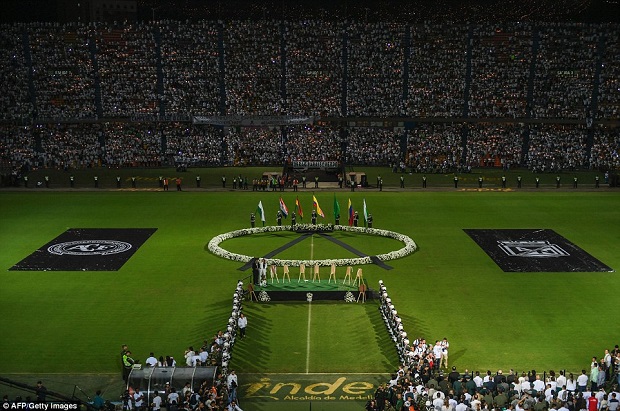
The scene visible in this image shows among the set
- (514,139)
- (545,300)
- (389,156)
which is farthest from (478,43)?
(545,300)

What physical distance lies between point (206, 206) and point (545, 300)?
93.9 ft

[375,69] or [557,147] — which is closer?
[557,147]

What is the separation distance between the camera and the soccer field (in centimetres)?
2623

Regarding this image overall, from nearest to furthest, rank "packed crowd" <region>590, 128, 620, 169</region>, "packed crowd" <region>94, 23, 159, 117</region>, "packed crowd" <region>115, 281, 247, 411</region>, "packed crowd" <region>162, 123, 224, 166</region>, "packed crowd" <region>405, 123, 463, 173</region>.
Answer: "packed crowd" <region>115, 281, 247, 411</region>
"packed crowd" <region>590, 128, 620, 169</region>
"packed crowd" <region>405, 123, 463, 173</region>
"packed crowd" <region>162, 123, 224, 166</region>
"packed crowd" <region>94, 23, 159, 117</region>

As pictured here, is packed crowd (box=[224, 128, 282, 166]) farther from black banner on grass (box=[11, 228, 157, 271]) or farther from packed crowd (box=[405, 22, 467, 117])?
black banner on grass (box=[11, 228, 157, 271])

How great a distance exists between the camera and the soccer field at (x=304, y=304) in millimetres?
26234

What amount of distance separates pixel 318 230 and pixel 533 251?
1333 cm

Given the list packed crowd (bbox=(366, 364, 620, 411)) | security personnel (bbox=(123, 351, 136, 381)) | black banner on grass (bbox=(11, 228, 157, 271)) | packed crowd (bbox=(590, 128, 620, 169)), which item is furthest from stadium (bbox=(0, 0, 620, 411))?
security personnel (bbox=(123, 351, 136, 381))

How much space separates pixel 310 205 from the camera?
53656 millimetres

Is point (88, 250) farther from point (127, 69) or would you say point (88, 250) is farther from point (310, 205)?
point (127, 69)

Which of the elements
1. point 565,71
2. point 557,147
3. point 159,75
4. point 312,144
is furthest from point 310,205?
point 565,71

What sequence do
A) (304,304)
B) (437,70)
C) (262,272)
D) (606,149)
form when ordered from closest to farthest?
1. (304,304)
2. (262,272)
3. (606,149)
4. (437,70)

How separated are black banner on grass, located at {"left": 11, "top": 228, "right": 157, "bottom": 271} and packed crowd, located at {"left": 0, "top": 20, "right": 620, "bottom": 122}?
36.5 m

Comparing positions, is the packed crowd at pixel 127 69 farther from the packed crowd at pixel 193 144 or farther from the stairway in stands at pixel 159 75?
the packed crowd at pixel 193 144
